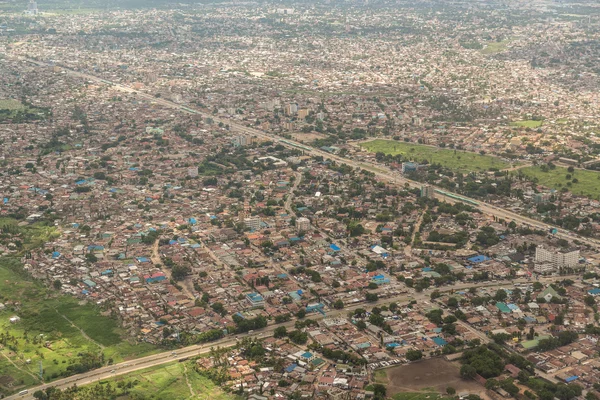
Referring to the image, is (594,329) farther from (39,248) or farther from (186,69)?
(186,69)

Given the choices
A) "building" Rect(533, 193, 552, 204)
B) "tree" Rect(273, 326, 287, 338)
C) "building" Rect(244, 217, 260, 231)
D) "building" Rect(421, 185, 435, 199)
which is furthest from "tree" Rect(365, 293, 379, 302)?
"building" Rect(533, 193, 552, 204)

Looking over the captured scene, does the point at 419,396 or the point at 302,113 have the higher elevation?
A: the point at 302,113

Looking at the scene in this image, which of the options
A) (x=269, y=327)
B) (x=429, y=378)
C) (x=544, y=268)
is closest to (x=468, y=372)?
(x=429, y=378)

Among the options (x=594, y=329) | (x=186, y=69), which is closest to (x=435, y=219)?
(x=594, y=329)

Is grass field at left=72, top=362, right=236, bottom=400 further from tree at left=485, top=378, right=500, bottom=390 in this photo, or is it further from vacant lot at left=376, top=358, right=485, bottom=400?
tree at left=485, top=378, right=500, bottom=390

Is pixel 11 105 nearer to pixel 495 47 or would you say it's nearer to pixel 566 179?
pixel 566 179

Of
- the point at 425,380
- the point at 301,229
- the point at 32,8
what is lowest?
the point at 425,380
